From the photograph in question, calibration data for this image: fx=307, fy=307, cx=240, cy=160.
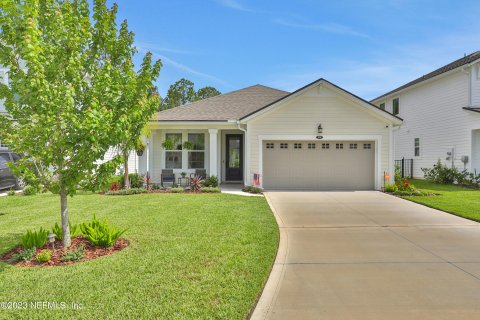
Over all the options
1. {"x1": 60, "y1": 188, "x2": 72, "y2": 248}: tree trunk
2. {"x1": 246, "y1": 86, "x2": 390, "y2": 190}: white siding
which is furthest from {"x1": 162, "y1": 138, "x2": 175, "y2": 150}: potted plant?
{"x1": 60, "y1": 188, "x2": 72, "y2": 248}: tree trunk

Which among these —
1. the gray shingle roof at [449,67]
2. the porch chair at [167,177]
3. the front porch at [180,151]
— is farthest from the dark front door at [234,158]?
the gray shingle roof at [449,67]

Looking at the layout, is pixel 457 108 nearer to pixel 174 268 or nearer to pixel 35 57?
pixel 174 268

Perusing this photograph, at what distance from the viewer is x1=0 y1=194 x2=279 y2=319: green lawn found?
336 cm

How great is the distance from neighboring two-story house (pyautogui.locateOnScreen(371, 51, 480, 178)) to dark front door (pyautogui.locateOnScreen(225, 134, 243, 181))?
7746mm

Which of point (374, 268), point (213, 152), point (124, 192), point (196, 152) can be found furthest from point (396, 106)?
point (374, 268)

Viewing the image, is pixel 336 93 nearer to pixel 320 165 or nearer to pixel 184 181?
pixel 320 165

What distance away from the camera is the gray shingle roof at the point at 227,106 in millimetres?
15234

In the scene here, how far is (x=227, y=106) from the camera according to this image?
17.1 meters

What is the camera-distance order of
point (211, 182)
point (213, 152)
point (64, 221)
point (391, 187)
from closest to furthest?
1. point (64, 221)
2. point (391, 187)
3. point (211, 182)
4. point (213, 152)

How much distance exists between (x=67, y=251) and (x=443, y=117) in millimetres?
20168

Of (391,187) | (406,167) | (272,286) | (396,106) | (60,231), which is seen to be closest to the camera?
(272,286)

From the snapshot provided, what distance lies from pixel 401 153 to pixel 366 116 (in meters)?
10.9

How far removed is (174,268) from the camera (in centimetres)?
450

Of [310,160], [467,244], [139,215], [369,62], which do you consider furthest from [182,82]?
[467,244]
